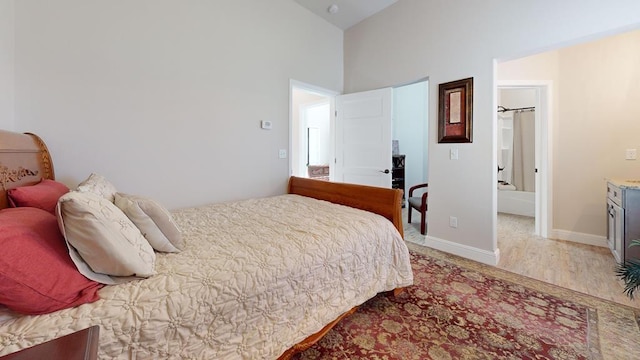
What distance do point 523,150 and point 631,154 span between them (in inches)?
88.6

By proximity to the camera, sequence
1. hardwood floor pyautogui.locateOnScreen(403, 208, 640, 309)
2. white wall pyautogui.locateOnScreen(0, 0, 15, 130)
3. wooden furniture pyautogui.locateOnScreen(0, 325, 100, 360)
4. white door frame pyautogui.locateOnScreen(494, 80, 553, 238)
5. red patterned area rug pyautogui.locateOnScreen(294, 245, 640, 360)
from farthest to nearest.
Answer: white door frame pyautogui.locateOnScreen(494, 80, 553, 238)
hardwood floor pyautogui.locateOnScreen(403, 208, 640, 309)
white wall pyautogui.locateOnScreen(0, 0, 15, 130)
red patterned area rug pyautogui.locateOnScreen(294, 245, 640, 360)
wooden furniture pyautogui.locateOnScreen(0, 325, 100, 360)

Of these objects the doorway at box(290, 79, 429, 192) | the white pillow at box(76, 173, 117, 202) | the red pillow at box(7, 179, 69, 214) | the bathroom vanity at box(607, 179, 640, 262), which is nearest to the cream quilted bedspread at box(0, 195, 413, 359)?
the white pillow at box(76, 173, 117, 202)

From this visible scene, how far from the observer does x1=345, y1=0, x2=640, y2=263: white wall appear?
216cm

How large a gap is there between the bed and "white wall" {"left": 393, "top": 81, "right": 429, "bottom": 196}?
4.01 m

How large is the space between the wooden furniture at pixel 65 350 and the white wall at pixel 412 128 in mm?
5602

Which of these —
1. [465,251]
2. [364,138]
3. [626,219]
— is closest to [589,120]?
[626,219]

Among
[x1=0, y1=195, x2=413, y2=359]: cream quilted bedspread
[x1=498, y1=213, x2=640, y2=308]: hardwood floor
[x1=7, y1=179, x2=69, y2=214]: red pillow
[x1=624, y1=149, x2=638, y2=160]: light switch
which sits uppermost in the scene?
[x1=624, y1=149, x2=638, y2=160]: light switch

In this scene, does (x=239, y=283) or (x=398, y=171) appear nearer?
(x=239, y=283)

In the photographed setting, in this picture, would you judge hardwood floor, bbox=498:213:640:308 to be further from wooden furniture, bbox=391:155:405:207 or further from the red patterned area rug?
wooden furniture, bbox=391:155:405:207

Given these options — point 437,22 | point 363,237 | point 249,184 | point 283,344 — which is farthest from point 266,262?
point 437,22

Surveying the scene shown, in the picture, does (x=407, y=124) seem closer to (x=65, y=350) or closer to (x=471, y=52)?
(x=471, y=52)

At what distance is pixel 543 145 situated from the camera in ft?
10.8

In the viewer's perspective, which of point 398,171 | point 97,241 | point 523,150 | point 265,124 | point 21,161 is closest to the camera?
point 97,241

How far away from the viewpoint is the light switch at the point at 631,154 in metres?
2.81
